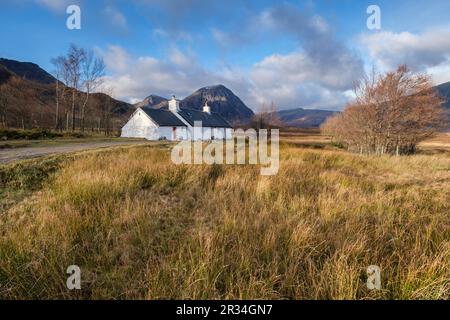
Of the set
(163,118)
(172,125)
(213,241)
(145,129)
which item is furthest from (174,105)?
(213,241)

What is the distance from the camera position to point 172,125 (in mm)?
41812

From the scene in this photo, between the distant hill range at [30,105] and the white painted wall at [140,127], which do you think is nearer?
the white painted wall at [140,127]

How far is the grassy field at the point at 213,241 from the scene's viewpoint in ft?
7.46

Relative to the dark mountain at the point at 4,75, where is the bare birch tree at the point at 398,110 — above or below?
below

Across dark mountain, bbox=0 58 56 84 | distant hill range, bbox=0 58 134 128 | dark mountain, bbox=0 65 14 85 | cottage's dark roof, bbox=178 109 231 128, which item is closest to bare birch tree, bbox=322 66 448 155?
cottage's dark roof, bbox=178 109 231 128

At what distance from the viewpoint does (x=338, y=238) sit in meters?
3.11

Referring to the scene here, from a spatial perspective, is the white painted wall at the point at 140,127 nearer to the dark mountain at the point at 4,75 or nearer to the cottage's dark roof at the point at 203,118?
the cottage's dark roof at the point at 203,118

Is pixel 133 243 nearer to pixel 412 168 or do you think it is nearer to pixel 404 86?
pixel 412 168

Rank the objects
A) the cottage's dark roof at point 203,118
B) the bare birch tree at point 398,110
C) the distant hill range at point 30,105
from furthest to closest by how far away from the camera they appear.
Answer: the cottage's dark roof at point 203,118 → the distant hill range at point 30,105 → the bare birch tree at point 398,110

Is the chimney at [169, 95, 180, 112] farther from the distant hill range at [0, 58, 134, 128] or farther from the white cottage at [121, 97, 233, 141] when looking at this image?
the distant hill range at [0, 58, 134, 128]

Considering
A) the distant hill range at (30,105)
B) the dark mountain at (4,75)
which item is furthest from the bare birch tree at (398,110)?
the dark mountain at (4,75)

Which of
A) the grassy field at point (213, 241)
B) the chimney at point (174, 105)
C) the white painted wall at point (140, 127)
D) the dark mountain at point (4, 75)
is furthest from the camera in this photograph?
the dark mountain at point (4, 75)
